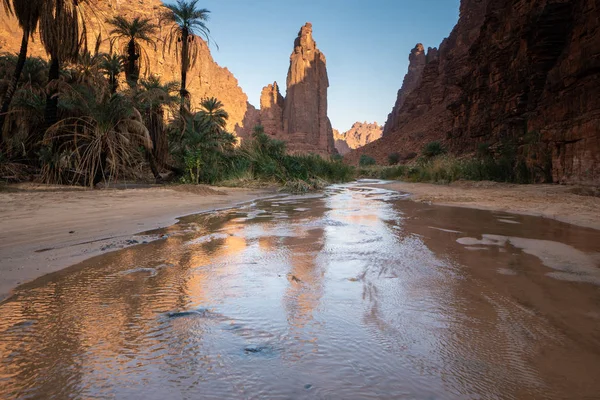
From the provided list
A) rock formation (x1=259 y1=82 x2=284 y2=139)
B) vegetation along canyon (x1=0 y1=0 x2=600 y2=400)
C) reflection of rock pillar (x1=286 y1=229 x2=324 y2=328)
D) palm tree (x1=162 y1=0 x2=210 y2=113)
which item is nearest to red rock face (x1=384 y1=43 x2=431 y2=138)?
rock formation (x1=259 y1=82 x2=284 y2=139)

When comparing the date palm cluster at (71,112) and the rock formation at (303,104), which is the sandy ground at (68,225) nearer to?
the date palm cluster at (71,112)

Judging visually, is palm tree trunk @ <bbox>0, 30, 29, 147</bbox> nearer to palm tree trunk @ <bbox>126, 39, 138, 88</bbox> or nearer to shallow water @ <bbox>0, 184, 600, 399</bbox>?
palm tree trunk @ <bbox>126, 39, 138, 88</bbox>

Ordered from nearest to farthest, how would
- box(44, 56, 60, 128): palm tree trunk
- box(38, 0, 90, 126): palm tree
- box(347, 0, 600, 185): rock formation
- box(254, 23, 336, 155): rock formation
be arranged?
box(38, 0, 90, 126): palm tree → box(44, 56, 60, 128): palm tree trunk → box(347, 0, 600, 185): rock formation → box(254, 23, 336, 155): rock formation

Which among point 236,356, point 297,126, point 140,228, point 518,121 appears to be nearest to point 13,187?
point 140,228

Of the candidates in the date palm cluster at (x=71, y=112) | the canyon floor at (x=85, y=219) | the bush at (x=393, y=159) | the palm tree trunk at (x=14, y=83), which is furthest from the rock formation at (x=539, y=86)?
the palm tree trunk at (x=14, y=83)

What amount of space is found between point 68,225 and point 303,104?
329 ft

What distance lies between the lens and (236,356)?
1382 mm

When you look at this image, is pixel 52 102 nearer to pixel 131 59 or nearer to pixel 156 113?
pixel 156 113

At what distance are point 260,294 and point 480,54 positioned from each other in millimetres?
39157

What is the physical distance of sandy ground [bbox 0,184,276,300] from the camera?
2.75m

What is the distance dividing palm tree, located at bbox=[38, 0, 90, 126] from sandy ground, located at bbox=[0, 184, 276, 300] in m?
5.08

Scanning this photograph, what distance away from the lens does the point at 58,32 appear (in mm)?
9766

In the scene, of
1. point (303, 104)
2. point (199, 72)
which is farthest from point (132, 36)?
point (303, 104)

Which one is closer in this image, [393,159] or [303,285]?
[303,285]
